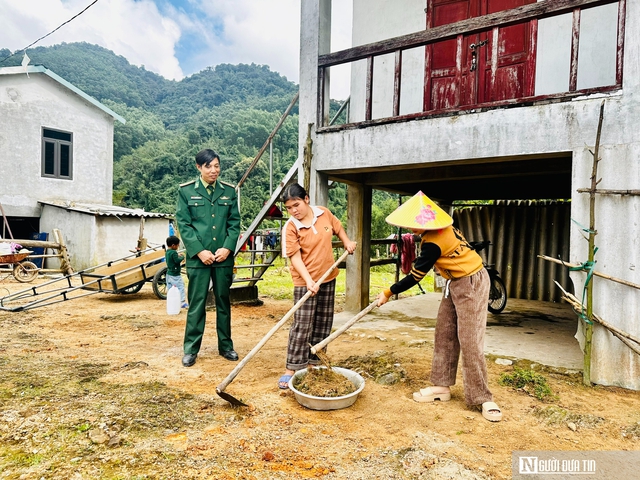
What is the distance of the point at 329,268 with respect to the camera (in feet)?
11.9

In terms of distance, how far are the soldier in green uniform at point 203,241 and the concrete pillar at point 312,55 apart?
4.63ft

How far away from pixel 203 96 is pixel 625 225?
46866 millimetres

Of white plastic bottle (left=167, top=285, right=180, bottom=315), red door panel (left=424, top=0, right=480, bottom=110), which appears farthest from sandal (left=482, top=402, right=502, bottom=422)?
white plastic bottle (left=167, top=285, right=180, bottom=315)

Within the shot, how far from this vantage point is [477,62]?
5391 millimetres

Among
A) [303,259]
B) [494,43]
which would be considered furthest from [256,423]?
[494,43]

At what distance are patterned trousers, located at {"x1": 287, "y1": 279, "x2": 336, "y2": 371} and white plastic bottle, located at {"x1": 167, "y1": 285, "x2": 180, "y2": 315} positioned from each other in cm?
404

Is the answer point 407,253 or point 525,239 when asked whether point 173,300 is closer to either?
point 407,253

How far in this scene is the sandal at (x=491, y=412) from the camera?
305cm

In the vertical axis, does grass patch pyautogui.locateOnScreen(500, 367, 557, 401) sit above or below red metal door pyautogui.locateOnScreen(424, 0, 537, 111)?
below

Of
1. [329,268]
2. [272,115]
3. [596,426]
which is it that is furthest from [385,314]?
[272,115]

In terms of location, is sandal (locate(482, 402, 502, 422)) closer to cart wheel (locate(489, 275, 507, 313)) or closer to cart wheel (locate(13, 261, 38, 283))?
cart wheel (locate(489, 275, 507, 313))

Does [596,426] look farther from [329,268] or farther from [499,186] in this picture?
[499,186]

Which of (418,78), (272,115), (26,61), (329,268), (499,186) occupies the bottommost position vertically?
(329,268)

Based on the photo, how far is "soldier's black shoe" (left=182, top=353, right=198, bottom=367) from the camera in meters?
4.20
